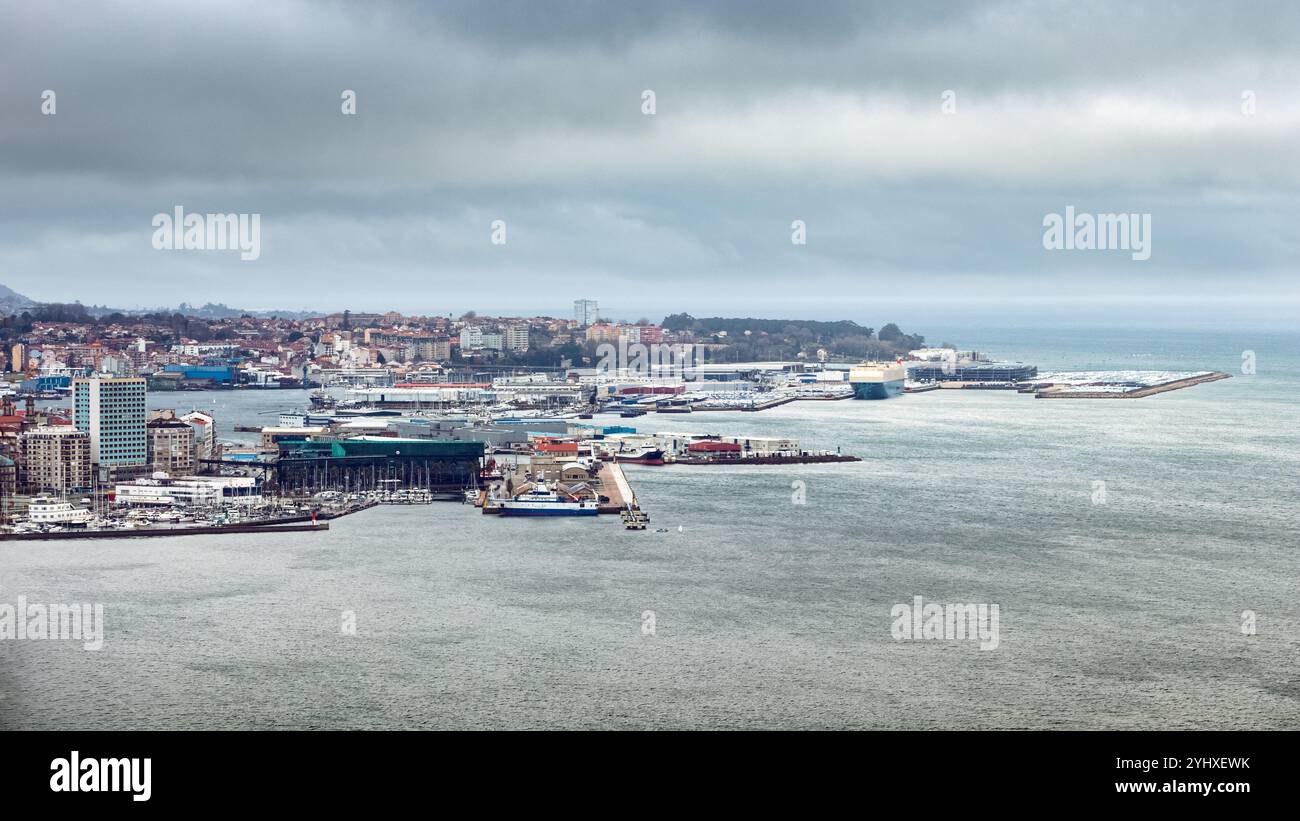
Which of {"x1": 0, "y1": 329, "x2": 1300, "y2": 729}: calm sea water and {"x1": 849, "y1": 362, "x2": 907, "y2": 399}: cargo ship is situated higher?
{"x1": 849, "y1": 362, "x2": 907, "y2": 399}: cargo ship

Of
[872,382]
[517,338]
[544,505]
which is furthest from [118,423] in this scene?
[517,338]

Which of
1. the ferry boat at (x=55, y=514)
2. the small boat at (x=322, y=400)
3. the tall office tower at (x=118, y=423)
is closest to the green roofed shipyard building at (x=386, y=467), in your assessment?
the tall office tower at (x=118, y=423)

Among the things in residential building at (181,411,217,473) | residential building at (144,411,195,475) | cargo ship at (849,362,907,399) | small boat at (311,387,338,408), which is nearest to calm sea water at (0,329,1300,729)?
residential building at (144,411,195,475)

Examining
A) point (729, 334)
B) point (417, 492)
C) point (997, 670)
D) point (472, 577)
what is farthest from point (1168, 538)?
point (729, 334)

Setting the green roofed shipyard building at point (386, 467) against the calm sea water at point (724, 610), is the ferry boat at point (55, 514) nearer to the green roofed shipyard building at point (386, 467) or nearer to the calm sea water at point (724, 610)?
the calm sea water at point (724, 610)

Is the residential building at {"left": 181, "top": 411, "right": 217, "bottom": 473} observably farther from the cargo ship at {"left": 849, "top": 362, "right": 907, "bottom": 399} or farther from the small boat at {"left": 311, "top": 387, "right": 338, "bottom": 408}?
the cargo ship at {"left": 849, "top": 362, "right": 907, "bottom": 399}

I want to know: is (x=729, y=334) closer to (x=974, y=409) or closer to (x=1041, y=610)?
(x=974, y=409)
